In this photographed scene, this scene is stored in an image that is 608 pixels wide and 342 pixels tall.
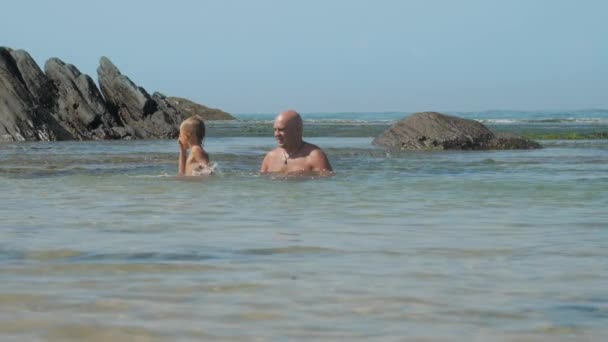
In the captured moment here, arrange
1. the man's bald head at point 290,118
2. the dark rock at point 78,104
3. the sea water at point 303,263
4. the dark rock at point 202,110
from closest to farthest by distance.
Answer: the sea water at point 303,263 < the man's bald head at point 290,118 < the dark rock at point 78,104 < the dark rock at point 202,110

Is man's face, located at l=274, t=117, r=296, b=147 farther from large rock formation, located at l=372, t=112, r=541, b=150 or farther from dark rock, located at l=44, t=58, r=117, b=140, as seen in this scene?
dark rock, located at l=44, t=58, r=117, b=140

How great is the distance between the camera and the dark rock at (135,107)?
132ft

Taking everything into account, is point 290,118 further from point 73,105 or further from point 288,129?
point 73,105

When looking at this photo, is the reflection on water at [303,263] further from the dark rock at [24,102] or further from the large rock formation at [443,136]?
the dark rock at [24,102]

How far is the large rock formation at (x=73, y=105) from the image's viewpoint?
3656cm

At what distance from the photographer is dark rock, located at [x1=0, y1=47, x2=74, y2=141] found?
3550 cm

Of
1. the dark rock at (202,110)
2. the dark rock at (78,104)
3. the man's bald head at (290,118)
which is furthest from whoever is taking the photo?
the dark rock at (202,110)

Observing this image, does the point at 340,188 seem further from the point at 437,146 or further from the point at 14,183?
the point at 437,146

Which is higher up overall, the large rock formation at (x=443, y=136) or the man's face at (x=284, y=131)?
the man's face at (x=284, y=131)

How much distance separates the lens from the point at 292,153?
13.4m

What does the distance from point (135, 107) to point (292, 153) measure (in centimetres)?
2866

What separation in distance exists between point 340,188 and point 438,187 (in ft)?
4.01

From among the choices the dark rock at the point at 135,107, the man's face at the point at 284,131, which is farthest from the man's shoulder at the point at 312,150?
the dark rock at the point at 135,107

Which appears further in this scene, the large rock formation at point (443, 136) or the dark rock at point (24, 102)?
the dark rock at point (24, 102)
